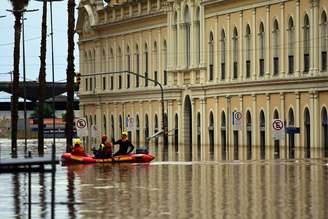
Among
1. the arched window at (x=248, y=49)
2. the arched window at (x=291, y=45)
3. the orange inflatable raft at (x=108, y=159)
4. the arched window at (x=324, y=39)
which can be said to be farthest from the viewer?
the arched window at (x=248, y=49)

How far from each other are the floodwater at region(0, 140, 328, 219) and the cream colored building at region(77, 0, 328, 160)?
24.9 m

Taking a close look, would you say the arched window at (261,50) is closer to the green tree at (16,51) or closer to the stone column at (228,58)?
the stone column at (228,58)

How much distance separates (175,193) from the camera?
36.8m

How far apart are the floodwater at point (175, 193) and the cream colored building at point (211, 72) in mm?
24851

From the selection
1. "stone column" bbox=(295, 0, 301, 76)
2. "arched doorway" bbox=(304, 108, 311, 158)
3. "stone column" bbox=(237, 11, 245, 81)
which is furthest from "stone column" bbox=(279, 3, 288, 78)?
"stone column" bbox=(237, 11, 245, 81)

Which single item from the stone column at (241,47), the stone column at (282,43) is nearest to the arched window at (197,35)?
the stone column at (241,47)

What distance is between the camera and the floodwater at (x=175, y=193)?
30109 millimetres

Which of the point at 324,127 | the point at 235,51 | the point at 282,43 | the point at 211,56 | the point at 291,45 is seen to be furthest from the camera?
the point at 211,56

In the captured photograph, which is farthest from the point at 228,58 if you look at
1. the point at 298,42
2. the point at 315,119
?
the point at 315,119

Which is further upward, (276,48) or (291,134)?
(276,48)

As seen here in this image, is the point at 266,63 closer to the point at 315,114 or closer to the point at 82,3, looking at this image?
the point at 315,114

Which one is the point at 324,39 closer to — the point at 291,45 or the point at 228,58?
the point at 291,45

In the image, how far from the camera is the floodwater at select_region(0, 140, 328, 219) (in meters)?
30.1

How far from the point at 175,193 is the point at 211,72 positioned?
7457 centimetres
